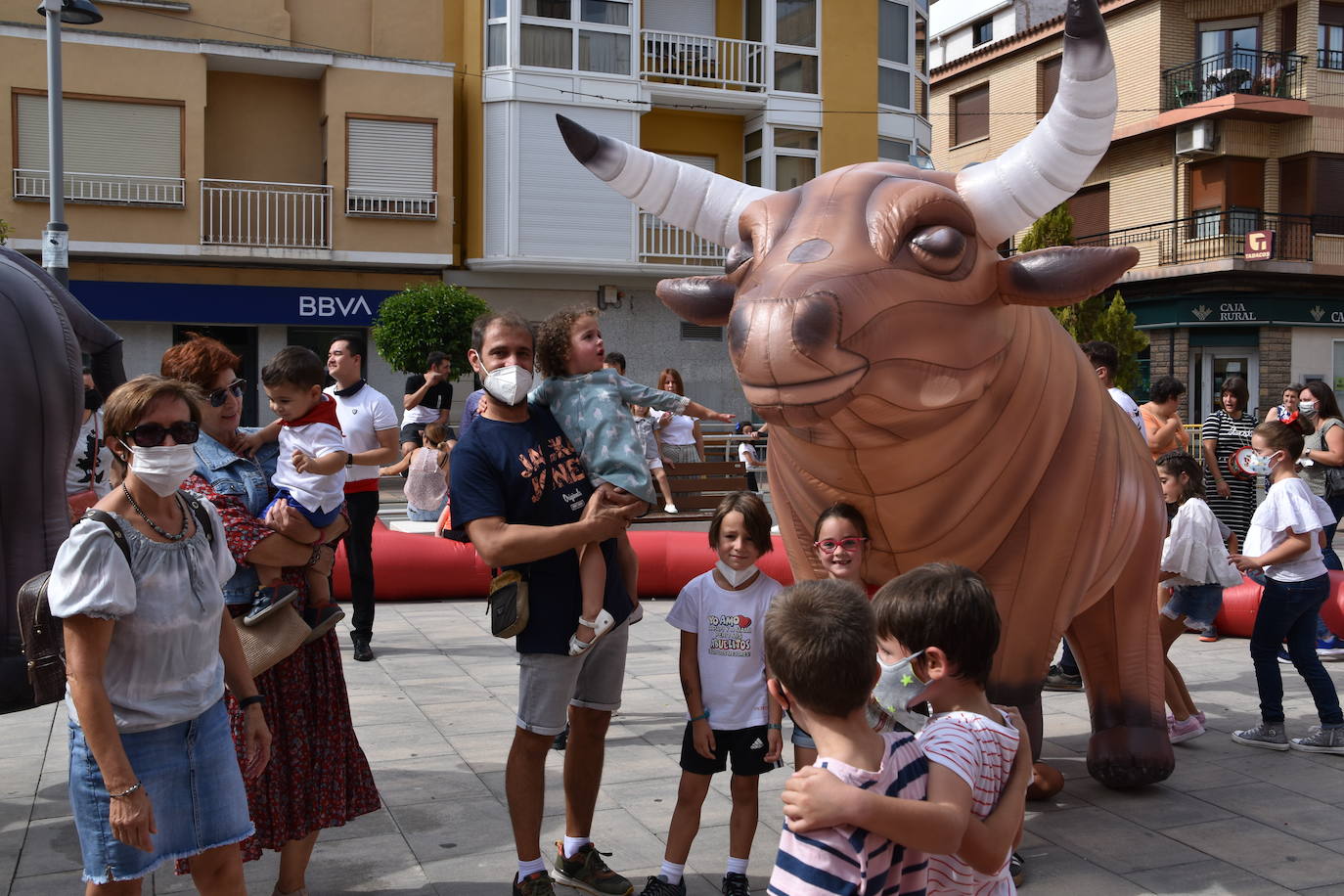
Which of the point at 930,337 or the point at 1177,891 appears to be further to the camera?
the point at 1177,891

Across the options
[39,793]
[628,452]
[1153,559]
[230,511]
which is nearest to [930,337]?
[628,452]

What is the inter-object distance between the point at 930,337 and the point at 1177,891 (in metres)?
1.89

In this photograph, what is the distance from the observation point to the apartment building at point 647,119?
20.4m

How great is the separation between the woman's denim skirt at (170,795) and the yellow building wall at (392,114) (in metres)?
17.9

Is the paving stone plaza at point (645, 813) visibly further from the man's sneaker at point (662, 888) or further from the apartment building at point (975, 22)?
the apartment building at point (975, 22)

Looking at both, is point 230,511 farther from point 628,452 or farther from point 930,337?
point 930,337

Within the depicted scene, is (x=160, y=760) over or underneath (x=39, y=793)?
over

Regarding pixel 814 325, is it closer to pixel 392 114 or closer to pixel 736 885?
pixel 736 885

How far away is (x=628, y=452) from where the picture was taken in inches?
139

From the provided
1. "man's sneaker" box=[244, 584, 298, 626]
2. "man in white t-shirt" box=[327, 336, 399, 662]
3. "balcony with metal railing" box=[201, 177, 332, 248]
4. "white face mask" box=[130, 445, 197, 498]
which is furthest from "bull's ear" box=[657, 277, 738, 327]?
"balcony with metal railing" box=[201, 177, 332, 248]

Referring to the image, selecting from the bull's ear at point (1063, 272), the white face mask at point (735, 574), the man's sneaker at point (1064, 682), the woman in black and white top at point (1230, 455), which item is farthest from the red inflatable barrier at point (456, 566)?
the bull's ear at point (1063, 272)

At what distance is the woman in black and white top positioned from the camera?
28.7ft

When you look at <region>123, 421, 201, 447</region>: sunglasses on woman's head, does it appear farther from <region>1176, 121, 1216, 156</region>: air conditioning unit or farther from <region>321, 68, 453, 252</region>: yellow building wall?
<region>1176, 121, 1216, 156</region>: air conditioning unit

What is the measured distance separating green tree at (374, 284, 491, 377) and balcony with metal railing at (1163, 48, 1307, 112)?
16566 mm
